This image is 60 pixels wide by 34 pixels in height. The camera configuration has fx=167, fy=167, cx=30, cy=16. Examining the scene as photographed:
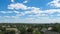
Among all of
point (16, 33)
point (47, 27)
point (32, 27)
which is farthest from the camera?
point (47, 27)

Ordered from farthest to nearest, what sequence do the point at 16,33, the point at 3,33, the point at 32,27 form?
1. the point at 32,27
2. the point at 16,33
3. the point at 3,33

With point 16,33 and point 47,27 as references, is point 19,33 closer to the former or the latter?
point 16,33

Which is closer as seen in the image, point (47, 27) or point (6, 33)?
point (6, 33)

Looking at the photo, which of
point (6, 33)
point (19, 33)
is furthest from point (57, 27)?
point (6, 33)

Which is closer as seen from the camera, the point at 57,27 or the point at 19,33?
the point at 19,33

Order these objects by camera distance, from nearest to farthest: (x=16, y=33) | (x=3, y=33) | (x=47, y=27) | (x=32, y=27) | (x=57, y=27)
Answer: (x=3, y=33) < (x=16, y=33) < (x=57, y=27) < (x=32, y=27) < (x=47, y=27)

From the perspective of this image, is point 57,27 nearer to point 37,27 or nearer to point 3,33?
point 37,27

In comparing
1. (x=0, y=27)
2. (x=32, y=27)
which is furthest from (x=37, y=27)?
(x=0, y=27)

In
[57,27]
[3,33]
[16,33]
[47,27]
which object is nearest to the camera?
[3,33]
